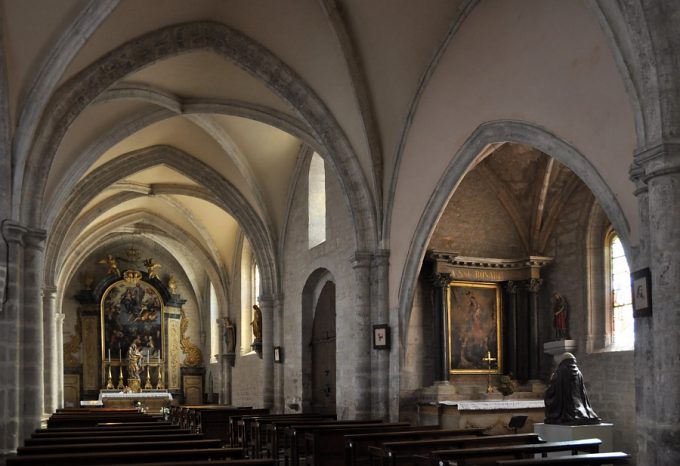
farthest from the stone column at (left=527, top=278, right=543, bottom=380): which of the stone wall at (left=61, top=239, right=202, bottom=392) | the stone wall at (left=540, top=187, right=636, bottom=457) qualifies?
the stone wall at (left=61, top=239, right=202, bottom=392)

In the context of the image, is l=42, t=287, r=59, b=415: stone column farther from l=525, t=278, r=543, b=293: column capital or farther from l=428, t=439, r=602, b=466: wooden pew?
l=428, t=439, r=602, b=466: wooden pew

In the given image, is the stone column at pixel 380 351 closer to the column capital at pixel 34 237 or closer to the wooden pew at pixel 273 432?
the wooden pew at pixel 273 432

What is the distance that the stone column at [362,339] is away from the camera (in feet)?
48.5

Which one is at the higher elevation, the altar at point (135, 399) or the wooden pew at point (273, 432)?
the wooden pew at point (273, 432)

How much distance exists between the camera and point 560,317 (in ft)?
47.8

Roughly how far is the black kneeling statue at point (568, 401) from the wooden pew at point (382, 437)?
1.48 meters

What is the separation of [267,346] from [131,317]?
41.4ft

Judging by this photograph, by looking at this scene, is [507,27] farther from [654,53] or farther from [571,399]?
[571,399]

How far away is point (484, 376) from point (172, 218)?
52.4 feet

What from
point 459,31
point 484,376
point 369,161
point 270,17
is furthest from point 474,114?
point 484,376

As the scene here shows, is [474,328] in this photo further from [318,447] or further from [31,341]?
[31,341]

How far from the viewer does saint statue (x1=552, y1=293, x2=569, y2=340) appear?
47.6 feet

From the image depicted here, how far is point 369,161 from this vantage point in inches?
591

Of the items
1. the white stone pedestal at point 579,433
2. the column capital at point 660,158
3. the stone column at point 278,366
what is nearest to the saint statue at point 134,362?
the stone column at point 278,366
